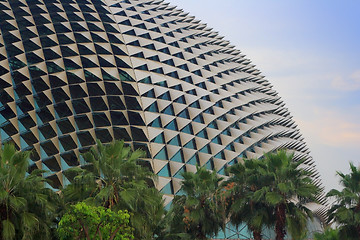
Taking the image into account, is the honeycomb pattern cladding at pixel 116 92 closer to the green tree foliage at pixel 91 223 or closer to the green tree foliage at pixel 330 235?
the green tree foliage at pixel 330 235

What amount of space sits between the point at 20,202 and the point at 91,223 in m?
3.84

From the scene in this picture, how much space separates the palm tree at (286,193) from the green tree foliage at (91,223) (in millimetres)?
7775

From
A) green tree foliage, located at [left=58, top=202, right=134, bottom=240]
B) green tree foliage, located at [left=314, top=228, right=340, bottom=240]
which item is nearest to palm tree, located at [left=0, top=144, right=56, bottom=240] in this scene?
green tree foliage, located at [left=58, top=202, right=134, bottom=240]

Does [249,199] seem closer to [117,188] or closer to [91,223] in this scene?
[117,188]

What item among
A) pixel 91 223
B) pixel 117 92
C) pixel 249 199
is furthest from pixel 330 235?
pixel 117 92

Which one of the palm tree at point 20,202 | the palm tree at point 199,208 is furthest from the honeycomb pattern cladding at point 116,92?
the palm tree at point 20,202

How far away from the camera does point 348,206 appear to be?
25.9m

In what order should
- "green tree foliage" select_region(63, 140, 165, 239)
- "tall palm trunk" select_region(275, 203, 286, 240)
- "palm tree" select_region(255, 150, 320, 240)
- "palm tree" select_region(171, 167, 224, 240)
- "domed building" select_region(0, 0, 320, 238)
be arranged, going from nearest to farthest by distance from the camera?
"green tree foliage" select_region(63, 140, 165, 239) < "palm tree" select_region(255, 150, 320, 240) < "tall palm trunk" select_region(275, 203, 286, 240) < "palm tree" select_region(171, 167, 224, 240) < "domed building" select_region(0, 0, 320, 238)

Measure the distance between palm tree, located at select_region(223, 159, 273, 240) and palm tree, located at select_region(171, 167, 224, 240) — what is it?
113 cm

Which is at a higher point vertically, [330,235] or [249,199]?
[330,235]

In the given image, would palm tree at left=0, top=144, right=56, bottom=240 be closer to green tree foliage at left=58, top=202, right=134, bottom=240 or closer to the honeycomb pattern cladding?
green tree foliage at left=58, top=202, right=134, bottom=240

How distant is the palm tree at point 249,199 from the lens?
25500mm

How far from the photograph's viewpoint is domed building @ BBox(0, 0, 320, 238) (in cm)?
3694

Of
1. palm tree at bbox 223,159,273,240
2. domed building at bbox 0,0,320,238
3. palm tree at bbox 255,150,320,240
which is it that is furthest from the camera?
domed building at bbox 0,0,320,238
